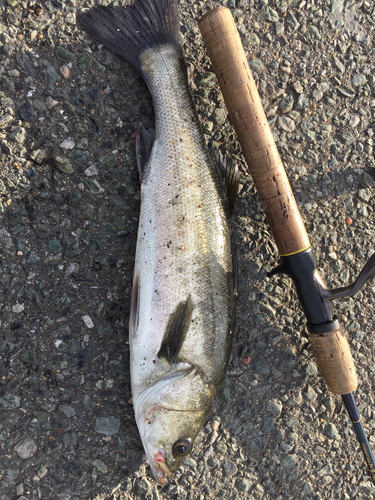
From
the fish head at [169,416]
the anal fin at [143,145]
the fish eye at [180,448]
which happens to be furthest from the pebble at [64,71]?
the fish eye at [180,448]

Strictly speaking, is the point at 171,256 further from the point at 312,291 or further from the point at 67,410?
the point at 67,410

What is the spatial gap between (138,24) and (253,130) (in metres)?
1.11

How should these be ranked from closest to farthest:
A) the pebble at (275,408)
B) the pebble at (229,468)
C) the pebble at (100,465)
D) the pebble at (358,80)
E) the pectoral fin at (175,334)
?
the pectoral fin at (175,334), the pebble at (100,465), the pebble at (229,468), the pebble at (275,408), the pebble at (358,80)

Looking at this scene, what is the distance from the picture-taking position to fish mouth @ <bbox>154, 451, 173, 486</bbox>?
7.89ft

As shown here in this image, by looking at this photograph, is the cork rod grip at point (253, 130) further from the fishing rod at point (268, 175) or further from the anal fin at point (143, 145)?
the anal fin at point (143, 145)

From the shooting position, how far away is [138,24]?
8.57ft

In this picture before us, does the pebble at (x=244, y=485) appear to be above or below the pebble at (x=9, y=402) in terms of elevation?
below

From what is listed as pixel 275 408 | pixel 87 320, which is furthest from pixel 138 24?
pixel 275 408

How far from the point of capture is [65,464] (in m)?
2.55

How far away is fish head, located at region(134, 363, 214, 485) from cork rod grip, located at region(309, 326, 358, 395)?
2.68 ft

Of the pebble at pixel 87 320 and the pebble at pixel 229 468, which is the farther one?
the pebble at pixel 229 468

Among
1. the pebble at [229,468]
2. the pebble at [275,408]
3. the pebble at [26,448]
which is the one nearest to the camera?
the pebble at [26,448]

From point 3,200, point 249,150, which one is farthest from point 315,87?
point 3,200

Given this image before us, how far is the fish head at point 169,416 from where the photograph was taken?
2.39 meters
